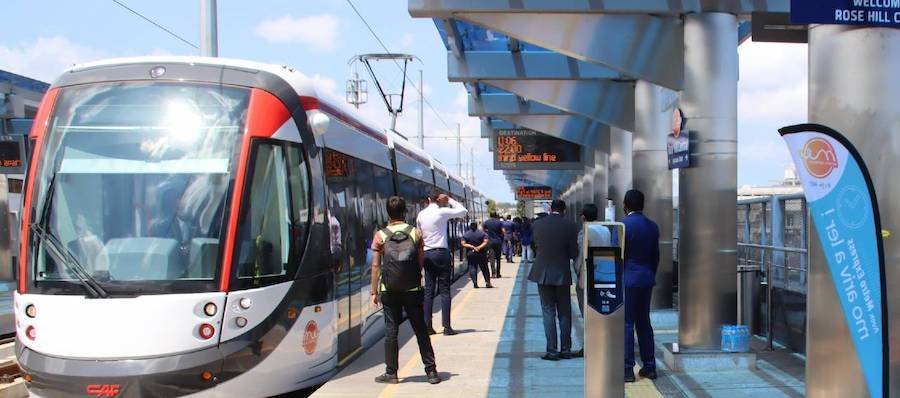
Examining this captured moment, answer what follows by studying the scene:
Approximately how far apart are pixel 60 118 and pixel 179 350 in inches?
86.1

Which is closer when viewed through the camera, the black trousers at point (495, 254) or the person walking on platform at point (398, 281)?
the person walking on platform at point (398, 281)

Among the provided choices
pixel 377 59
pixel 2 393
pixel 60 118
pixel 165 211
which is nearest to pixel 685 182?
pixel 165 211

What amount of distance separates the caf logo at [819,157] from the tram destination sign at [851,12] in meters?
0.63

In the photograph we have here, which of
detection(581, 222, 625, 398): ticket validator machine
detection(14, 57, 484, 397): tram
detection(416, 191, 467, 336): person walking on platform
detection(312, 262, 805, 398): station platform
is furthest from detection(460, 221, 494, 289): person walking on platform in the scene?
detection(581, 222, 625, 398): ticket validator machine

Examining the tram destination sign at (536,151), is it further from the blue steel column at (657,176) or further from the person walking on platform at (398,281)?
the person walking on platform at (398,281)

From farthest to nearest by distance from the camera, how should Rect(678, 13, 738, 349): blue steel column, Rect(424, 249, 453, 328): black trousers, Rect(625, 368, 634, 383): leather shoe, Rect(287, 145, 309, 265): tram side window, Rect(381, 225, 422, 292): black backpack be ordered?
Rect(424, 249, 453, 328): black trousers < Rect(678, 13, 738, 349): blue steel column < Rect(625, 368, 634, 383): leather shoe < Rect(381, 225, 422, 292): black backpack < Rect(287, 145, 309, 265): tram side window

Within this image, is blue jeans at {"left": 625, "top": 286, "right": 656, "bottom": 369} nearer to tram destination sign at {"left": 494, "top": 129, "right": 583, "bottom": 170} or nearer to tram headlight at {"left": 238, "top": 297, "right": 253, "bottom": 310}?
tram headlight at {"left": 238, "top": 297, "right": 253, "bottom": 310}

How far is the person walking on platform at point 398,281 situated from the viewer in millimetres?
7426

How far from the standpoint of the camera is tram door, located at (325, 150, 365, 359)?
26.8ft

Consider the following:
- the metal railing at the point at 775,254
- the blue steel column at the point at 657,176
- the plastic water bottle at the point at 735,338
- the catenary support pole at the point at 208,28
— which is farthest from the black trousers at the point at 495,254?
the plastic water bottle at the point at 735,338

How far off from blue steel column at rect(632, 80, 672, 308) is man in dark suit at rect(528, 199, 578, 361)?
4.97 m

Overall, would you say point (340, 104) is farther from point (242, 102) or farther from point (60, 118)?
point (60, 118)

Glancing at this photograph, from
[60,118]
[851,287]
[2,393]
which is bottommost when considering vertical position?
[2,393]

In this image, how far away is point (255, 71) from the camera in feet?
23.5
